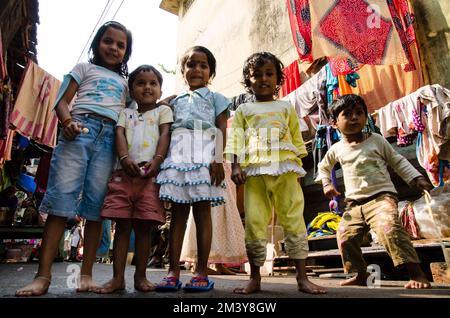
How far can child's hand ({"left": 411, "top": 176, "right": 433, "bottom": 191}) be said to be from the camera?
2.50 meters

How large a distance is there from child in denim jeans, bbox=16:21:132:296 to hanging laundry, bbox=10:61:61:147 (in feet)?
14.6

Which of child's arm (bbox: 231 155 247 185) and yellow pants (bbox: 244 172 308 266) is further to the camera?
child's arm (bbox: 231 155 247 185)

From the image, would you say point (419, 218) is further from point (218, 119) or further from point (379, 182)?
point (218, 119)

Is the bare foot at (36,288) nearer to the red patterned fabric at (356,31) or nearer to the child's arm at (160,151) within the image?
the child's arm at (160,151)

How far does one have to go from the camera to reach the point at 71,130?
2168 millimetres

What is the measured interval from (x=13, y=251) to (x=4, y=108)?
25.0 feet

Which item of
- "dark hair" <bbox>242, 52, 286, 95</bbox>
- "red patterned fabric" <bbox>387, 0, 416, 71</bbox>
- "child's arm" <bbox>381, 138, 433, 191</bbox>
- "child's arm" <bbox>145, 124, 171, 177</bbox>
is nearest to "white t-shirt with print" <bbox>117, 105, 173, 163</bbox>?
"child's arm" <bbox>145, 124, 171, 177</bbox>

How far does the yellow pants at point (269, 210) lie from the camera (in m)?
2.30

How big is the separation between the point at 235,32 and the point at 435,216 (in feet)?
31.4

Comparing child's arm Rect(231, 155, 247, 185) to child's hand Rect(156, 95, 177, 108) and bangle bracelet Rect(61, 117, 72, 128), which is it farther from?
bangle bracelet Rect(61, 117, 72, 128)

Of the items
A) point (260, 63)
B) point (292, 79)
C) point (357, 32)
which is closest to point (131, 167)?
point (260, 63)

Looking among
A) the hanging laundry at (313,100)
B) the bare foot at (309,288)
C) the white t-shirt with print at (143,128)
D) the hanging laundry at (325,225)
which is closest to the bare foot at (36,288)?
the white t-shirt with print at (143,128)

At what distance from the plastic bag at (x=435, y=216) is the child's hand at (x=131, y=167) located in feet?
10.6
